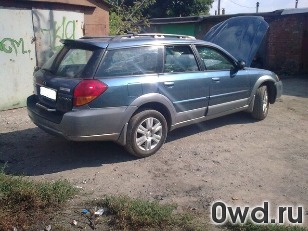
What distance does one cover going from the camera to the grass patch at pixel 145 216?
9.73 ft

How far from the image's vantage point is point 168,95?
4.61 meters

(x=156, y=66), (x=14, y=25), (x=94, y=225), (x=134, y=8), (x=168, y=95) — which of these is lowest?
(x=94, y=225)

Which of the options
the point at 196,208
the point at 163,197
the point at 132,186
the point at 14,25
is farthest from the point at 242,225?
the point at 14,25

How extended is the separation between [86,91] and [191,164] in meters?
1.75

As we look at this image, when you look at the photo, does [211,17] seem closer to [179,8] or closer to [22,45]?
[179,8]

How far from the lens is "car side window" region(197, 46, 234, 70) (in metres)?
5.22

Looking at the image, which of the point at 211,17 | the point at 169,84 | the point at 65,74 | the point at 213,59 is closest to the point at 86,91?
the point at 65,74

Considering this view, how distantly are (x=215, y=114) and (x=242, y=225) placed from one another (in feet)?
8.76

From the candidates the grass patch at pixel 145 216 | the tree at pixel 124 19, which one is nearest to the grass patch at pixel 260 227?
the grass patch at pixel 145 216

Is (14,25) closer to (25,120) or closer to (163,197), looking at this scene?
(25,120)

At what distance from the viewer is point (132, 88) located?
420 centimetres

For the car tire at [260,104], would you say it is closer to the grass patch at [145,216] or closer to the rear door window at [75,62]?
the rear door window at [75,62]
